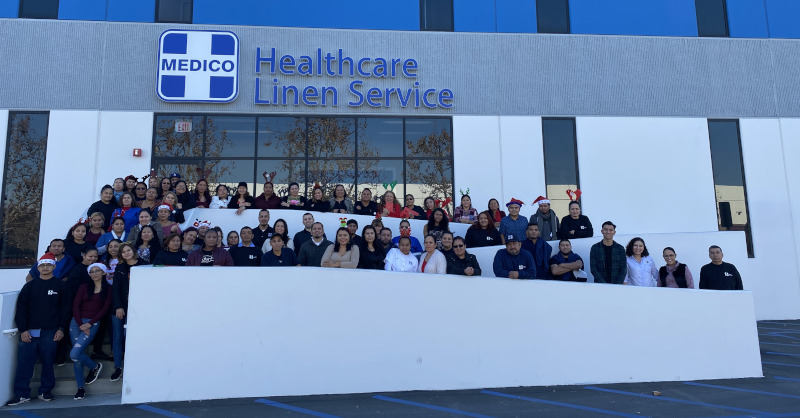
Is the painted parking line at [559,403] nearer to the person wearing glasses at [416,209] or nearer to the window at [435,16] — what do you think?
the person wearing glasses at [416,209]

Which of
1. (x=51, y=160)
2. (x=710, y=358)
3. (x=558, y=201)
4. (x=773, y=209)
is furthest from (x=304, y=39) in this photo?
(x=773, y=209)

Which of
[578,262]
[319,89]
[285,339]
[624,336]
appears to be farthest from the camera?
[319,89]

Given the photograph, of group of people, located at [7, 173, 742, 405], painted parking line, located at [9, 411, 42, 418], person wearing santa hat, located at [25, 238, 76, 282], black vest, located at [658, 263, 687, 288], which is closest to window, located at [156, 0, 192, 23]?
group of people, located at [7, 173, 742, 405]

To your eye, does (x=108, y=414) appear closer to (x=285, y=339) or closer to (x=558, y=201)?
(x=285, y=339)

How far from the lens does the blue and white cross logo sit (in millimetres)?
11469

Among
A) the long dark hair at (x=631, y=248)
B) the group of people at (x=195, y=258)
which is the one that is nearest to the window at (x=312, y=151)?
the group of people at (x=195, y=258)

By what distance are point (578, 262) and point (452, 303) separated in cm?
226

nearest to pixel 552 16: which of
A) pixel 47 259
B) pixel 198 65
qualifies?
pixel 198 65

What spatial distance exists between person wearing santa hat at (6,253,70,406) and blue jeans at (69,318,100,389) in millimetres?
119

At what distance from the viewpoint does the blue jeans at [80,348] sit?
602 cm

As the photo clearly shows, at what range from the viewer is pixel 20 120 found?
11.1 meters

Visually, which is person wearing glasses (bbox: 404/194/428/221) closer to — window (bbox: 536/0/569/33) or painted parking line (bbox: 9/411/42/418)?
window (bbox: 536/0/569/33)

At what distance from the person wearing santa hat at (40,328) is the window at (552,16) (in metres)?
11.0

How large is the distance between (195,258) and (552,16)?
10.0 meters
